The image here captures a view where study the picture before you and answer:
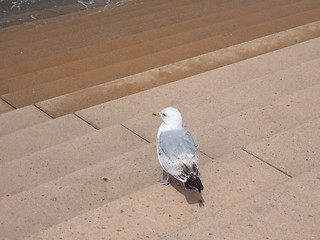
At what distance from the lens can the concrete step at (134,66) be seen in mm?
5512

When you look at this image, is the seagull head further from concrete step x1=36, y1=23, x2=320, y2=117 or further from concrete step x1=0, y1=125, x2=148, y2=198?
concrete step x1=36, y1=23, x2=320, y2=117

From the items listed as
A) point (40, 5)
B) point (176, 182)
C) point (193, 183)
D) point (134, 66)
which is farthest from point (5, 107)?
point (40, 5)

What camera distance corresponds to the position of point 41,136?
418 cm

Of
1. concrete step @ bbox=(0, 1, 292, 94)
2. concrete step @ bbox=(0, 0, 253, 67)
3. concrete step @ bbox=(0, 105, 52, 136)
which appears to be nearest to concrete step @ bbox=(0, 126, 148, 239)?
concrete step @ bbox=(0, 105, 52, 136)

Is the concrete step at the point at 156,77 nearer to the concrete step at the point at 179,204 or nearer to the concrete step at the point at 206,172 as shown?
the concrete step at the point at 206,172

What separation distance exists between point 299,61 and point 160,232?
3104 mm

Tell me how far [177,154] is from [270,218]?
2.07 ft

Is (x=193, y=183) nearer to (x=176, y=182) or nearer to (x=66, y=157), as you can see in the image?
(x=176, y=182)

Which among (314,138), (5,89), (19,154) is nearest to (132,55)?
(5,89)

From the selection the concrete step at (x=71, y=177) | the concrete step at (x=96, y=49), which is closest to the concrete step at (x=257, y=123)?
the concrete step at (x=71, y=177)

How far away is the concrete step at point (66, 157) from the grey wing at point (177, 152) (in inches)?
17.9

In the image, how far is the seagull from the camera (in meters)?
2.78

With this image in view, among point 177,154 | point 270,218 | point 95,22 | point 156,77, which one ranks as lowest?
point 95,22

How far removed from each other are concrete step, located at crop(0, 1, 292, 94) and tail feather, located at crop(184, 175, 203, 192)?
3502 millimetres
